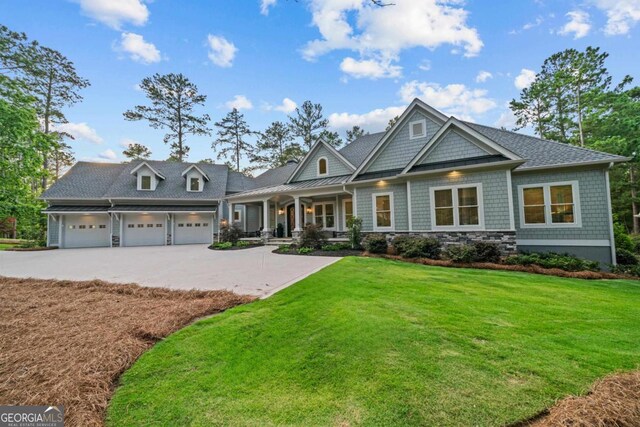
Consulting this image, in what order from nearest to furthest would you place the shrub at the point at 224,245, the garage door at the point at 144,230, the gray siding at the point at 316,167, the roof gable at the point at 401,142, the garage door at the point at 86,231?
the roof gable at the point at 401,142
the shrub at the point at 224,245
the gray siding at the point at 316,167
the garage door at the point at 86,231
the garage door at the point at 144,230

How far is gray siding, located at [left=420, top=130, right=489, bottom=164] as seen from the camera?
9.71 m

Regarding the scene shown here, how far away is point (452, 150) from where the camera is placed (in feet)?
33.1

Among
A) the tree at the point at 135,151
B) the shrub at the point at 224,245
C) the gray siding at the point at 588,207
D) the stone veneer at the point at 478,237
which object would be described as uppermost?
the tree at the point at 135,151

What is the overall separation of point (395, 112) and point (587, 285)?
1088 inches

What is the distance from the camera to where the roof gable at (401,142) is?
1190 cm

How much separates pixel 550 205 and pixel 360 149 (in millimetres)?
9969

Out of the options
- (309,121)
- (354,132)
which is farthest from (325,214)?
(354,132)

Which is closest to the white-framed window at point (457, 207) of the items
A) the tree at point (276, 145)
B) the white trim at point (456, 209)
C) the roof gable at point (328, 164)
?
the white trim at point (456, 209)

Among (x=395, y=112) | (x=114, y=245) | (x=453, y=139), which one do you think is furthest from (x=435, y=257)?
(x=395, y=112)

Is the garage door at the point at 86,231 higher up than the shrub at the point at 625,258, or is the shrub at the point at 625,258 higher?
the garage door at the point at 86,231

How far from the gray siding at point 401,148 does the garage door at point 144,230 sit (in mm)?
16366

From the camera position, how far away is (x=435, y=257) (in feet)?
30.3

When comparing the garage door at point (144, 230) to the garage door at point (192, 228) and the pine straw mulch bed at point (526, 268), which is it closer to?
the garage door at point (192, 228)

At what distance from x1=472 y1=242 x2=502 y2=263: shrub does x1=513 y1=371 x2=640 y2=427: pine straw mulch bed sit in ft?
23.4
